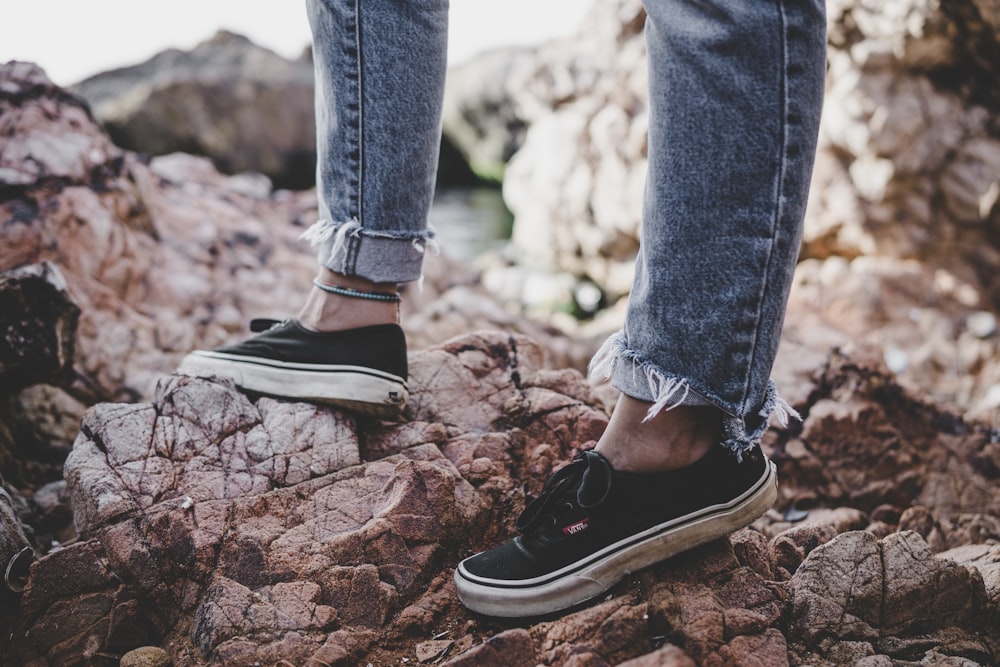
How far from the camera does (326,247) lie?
1670mm

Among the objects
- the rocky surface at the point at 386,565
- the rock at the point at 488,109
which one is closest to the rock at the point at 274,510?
the rocky surface at the point at 386,565

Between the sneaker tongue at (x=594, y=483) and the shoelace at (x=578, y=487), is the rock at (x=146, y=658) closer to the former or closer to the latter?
the shoelace at (x=578, y=487)

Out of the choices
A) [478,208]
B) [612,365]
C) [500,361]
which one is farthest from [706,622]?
[478,208]

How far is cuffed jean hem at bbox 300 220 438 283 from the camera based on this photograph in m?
1.64

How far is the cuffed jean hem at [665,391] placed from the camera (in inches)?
48.5

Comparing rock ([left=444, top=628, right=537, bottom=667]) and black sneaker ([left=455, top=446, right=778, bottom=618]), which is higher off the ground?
black sneaker ([left=455, top=446, right=778, bottom=618])

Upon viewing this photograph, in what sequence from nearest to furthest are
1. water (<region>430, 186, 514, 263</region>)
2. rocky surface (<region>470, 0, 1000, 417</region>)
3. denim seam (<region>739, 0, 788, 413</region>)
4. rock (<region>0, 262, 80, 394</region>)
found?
denim seam (<region>739, 0, 788, 413</region>)
rock (<region>0, 262, 80, 394</region>)
rocky surface (<region>470, 0, 1000, 417</region>)
water (<region>430, 186, 514, 263</region>)

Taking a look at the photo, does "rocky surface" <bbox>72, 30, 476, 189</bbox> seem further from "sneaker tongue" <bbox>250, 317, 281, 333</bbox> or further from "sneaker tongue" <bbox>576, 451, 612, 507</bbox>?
"sneaker tongue" <bbox>576, 451, 612, 507</bbox>

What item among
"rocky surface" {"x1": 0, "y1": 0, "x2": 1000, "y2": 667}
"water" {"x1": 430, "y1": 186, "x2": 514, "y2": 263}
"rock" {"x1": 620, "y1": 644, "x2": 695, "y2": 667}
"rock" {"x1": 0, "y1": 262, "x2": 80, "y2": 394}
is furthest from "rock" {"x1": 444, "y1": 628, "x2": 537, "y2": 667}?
"water" {"x1": 430, "y1": 186, "x2": 514, "y2": 263}

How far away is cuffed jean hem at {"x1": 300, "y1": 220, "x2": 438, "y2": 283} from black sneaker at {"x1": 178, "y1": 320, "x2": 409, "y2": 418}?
0.15 metres

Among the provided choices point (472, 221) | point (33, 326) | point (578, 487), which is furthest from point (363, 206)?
point (472, 221)

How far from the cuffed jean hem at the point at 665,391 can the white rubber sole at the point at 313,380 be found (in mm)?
620

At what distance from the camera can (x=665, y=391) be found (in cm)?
123

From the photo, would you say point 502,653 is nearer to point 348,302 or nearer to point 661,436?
point 661,436
